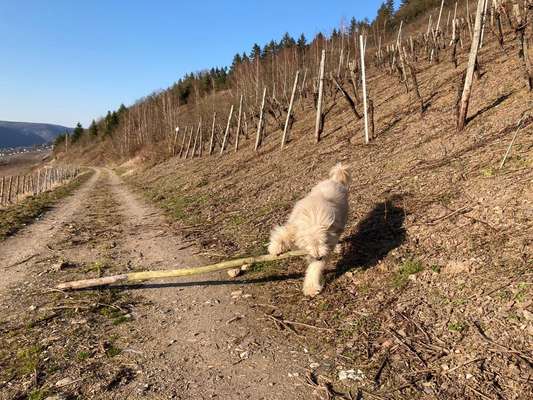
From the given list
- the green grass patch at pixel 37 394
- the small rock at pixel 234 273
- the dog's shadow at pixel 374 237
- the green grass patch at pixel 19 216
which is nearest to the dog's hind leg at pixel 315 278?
the dog's shadow at pixel 374 237

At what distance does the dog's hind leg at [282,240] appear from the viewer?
235 inches

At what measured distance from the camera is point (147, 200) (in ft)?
59.7

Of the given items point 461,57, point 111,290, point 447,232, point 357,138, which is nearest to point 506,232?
point 447,232

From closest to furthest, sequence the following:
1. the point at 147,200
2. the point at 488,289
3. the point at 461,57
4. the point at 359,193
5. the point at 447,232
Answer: the point at 488,289 → the point at 447,232 → the point at 359,193 → the point at 147,200 → the point at 461,57

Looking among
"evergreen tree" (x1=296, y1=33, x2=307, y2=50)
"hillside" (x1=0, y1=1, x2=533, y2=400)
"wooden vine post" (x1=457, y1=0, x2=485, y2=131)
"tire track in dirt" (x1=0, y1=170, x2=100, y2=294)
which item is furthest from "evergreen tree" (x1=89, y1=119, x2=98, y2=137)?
"wooden vine post" (x1=457, y1=0, x2=485, y2=131)

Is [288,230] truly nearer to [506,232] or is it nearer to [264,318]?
[264,318]

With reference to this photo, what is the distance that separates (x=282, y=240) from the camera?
6.05 metres

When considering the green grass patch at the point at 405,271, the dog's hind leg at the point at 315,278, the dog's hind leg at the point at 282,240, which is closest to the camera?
the green grass patch at the point at 405,271

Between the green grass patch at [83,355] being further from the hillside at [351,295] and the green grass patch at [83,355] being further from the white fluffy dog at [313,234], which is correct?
the white fluffy dog at [313,234]

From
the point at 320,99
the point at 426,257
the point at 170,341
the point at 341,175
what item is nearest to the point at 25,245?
the point at 170,341

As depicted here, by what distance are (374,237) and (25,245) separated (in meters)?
8.85

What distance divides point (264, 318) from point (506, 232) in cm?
344

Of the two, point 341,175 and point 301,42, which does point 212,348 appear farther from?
point 301,42

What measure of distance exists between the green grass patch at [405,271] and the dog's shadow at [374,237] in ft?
1.72
